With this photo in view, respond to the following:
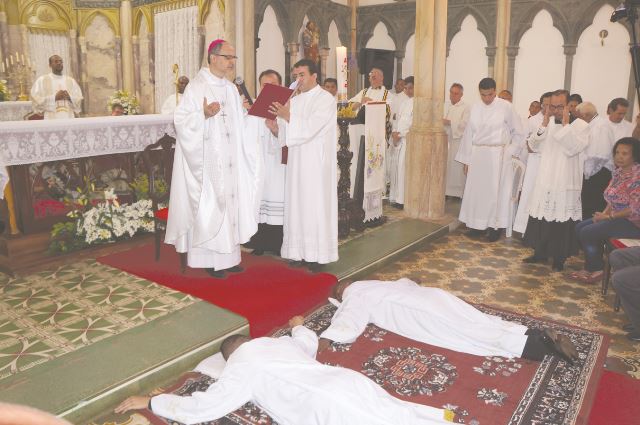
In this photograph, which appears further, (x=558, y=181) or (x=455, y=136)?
(x=455, y=136)

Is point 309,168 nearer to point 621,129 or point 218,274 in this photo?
point 218,274

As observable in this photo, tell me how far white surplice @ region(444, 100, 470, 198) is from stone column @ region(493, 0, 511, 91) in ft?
9.64

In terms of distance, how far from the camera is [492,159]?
7.44m

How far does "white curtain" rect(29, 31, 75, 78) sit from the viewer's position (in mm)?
12812

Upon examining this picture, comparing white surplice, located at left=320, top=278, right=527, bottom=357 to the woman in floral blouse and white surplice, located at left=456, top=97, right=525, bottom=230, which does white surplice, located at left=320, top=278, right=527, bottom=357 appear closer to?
the woman in floral blouse

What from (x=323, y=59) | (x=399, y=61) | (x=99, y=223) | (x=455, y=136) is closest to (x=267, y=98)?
(x=99, y=223)

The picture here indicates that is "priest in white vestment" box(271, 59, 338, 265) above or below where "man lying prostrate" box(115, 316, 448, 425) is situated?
above

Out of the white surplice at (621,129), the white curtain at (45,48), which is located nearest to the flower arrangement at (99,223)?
the white surplice at (621,129)

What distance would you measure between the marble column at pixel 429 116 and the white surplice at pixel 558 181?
1844mm

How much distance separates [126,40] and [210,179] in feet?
32.8

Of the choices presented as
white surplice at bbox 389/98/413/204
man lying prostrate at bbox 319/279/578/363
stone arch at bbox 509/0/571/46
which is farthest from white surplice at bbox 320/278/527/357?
stone arch at bbox 509/0/571/46

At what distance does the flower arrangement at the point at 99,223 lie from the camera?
557 cm

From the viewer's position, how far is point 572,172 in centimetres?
615

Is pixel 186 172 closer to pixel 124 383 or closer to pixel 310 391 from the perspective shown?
pixel 124 383
